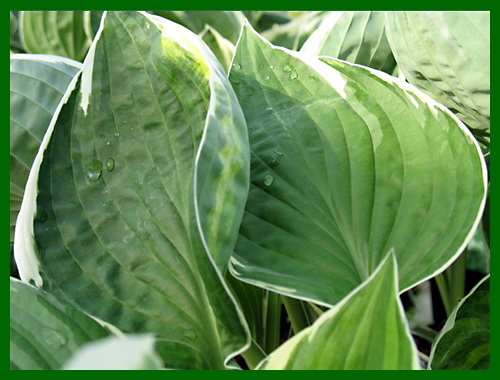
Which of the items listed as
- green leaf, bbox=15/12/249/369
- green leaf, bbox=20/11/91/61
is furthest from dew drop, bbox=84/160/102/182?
green leaf, bbox=20/11/91/61

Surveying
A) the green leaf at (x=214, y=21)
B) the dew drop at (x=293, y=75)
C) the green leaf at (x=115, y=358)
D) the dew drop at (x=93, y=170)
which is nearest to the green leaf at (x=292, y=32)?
the green leaf at (x=214, y=21)

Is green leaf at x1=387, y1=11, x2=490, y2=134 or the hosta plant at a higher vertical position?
green leaf at x1=387, y1=11, x2=490, y2=134

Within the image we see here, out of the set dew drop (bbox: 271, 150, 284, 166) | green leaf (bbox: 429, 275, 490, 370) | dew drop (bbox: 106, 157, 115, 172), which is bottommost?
green leaf (bbox: 429, 275, 490, 370)

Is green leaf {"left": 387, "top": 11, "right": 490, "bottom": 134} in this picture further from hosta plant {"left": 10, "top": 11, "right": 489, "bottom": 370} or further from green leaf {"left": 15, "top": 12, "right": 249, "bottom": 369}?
green leaf {"left": 15, "top": 12, "right": 249, "bottom": 369}

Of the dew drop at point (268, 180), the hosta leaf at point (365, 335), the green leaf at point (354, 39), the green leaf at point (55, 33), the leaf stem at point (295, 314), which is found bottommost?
the leaf stem at point (295, 314)

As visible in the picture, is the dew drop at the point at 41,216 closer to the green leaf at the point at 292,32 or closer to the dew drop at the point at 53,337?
the dew drop at the point at 53,337

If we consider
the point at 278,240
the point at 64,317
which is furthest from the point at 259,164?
the point at 64,317
